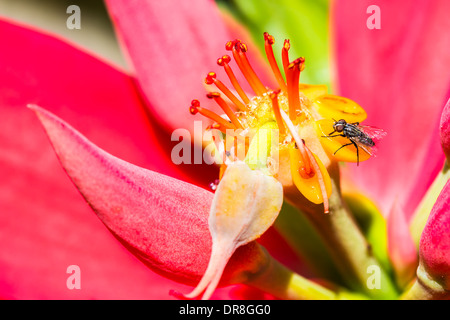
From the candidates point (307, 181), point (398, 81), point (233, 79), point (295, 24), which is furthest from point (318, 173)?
point (295, 24)

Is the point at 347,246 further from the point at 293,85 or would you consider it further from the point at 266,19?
the point at 266,19

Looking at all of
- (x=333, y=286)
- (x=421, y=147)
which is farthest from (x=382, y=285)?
(x=421, y=147)

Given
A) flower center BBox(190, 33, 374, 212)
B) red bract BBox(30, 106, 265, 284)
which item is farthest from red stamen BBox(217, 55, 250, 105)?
red bract BBox(30, 106, 265, 284)

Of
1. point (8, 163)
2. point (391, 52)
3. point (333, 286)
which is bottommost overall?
point (333, 286)

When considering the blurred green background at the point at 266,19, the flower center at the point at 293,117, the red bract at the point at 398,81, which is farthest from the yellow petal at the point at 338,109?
the blurred green background at the point at 266,19

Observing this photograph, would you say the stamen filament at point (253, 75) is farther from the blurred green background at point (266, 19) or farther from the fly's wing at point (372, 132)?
the blurred green background at point (266, 19)

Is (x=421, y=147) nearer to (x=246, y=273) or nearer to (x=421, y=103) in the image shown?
(x=421, y=103)
